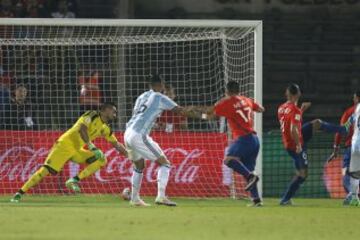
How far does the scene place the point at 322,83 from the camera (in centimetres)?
2852

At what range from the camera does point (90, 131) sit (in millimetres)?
18484

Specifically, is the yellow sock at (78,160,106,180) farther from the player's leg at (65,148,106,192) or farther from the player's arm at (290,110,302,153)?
the player's arm at (290,110,302,153)

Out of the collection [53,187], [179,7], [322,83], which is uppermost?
[179,7]

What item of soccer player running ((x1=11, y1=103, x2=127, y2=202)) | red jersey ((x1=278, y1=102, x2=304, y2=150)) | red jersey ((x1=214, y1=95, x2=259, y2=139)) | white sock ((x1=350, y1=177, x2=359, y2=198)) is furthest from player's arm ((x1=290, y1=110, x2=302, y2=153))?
soccer player running ((x1=11, y1=103, x2=127, y2=202))

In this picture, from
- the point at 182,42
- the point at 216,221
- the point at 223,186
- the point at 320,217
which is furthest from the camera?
the point at 182,42

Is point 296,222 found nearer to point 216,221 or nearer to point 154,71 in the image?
point 216,221

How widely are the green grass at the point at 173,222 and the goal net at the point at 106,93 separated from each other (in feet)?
11.3

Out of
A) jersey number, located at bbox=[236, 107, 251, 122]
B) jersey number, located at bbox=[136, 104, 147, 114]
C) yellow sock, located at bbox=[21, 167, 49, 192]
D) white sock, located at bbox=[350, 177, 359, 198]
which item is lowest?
white sock, located at bbox=[350, 177, 359, 198]

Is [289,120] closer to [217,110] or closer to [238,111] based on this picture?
[238,111]

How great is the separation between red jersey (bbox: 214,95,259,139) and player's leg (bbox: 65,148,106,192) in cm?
285

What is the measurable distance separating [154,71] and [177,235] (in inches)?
468

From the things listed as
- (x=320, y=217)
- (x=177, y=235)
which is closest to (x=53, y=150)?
(x=320, y=217)

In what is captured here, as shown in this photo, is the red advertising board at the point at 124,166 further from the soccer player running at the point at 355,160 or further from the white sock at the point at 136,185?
the white sock at the point at 136,185

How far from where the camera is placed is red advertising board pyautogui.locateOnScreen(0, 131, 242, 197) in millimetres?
20109
